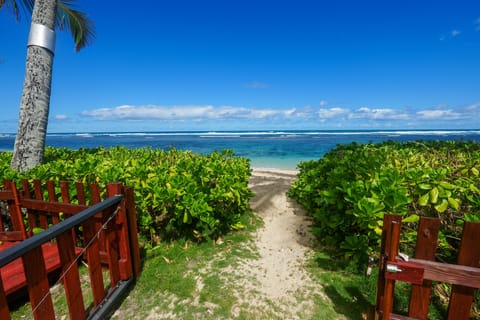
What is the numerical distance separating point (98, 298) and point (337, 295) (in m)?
2.46

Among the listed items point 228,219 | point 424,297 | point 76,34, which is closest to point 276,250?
point 228,219

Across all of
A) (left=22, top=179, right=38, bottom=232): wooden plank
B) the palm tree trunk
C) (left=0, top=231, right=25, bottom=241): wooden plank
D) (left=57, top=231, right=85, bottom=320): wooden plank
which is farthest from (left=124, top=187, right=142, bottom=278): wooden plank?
the palm tree trunk

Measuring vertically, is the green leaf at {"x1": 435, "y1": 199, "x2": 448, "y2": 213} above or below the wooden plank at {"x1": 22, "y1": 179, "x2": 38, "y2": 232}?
above

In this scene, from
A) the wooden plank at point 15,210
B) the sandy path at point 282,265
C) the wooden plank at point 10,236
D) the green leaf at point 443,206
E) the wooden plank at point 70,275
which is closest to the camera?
the wooden plank at point 70,275

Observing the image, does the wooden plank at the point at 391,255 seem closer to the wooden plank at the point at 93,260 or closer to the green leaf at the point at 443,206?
the green leaf at the point at 443,206

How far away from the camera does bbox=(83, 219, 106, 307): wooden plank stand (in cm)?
206

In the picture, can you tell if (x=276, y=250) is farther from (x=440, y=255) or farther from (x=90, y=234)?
(x=90, y=234)

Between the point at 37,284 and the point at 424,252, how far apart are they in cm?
264

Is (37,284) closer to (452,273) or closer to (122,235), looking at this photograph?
(122,235)

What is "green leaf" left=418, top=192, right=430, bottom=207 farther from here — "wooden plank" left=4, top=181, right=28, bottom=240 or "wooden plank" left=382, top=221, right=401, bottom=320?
"wooden plank" left=4, top=181, right=28, bottom=240

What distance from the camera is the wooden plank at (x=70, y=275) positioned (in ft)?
5.83

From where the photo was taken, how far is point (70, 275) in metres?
1.83

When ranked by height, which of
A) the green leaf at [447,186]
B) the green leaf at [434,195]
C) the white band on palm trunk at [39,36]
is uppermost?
the white band on palm trunk at [39,36]

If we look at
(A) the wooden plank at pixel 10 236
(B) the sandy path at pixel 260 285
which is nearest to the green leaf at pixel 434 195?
(B) the sandy path at pixel 260 285
